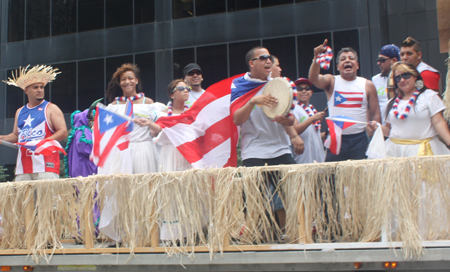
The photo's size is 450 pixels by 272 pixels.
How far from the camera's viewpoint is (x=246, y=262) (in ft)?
10.3

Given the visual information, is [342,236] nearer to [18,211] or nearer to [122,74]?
[18,211]

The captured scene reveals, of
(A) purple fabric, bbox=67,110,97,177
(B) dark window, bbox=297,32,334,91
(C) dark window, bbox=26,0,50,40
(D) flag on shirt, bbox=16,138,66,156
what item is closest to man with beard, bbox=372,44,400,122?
(A) purple fabric, bbox=67,110,97,177

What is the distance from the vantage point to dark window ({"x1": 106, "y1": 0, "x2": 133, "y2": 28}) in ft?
64.4

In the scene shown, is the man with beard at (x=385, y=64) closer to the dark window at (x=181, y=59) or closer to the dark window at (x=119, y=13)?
the dark window at (x=181, y=59)

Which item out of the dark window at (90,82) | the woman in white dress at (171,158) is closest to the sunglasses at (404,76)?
the woman in white dress at (171,158)

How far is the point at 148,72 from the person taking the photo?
19.1 meters

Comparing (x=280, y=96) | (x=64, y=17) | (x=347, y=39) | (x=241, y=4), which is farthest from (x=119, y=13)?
(x=280, y=96)

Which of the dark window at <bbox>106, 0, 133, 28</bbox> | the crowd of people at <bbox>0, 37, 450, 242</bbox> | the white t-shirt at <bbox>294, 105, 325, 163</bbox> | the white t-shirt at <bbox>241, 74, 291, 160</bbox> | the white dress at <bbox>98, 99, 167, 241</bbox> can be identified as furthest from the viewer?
the dark window at <bbox>106, 0, 133, 28</bbox>

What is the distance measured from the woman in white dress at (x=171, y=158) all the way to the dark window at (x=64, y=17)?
16.9m

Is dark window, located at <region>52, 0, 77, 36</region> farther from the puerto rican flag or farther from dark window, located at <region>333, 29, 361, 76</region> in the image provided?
the puerto rican flag

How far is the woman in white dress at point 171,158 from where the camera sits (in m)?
3.43

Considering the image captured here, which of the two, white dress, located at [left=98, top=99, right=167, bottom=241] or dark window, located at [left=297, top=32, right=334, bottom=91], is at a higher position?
dark window, located at [left=297, top=32, right=334, bottom=91]

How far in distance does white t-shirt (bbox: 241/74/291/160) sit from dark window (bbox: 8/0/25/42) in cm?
1986

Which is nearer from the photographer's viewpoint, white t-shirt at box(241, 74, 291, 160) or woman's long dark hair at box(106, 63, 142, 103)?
white t-shirt at box(241, 74, 291, 160)
